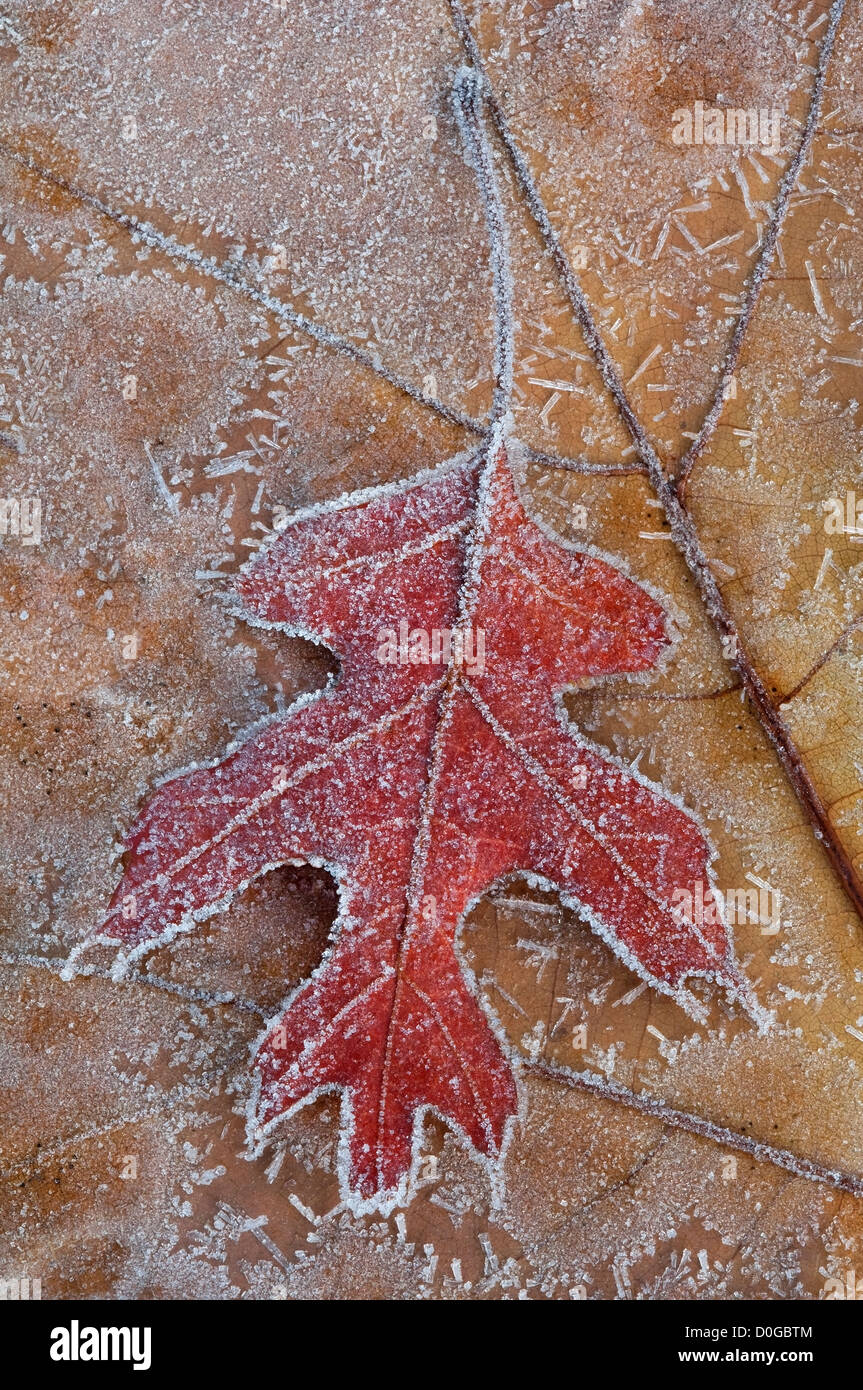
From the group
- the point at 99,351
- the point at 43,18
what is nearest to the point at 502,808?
the point at 99,351

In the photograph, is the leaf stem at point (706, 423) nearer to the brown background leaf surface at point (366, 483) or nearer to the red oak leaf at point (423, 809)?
the brown background leaf surface at point (366, 483)

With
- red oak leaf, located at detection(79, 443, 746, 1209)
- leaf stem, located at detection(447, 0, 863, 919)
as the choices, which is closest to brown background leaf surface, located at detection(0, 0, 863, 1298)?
leaf stem, located at detection(447, 0, 863, 919)

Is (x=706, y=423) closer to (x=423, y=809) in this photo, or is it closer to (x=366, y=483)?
(x=366, y=483)

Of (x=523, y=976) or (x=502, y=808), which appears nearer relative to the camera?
(x=502, y=808)

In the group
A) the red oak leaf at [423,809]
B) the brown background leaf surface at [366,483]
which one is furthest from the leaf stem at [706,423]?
the red oak leaf at [423,809]

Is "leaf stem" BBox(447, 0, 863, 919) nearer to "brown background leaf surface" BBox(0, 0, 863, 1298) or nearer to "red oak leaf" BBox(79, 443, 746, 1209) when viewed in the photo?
"brown background leaf surface" BBox(0, 0, 863, 1298)

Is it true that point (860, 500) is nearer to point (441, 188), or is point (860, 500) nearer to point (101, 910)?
point (441, 188)
